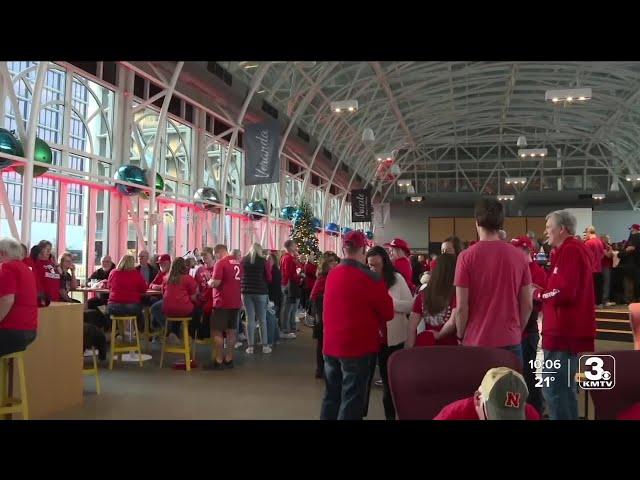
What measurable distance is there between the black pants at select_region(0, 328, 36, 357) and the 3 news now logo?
11.9 feet

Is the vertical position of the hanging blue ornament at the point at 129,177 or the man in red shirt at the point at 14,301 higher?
the hanging blue ornament at the point at 129,177

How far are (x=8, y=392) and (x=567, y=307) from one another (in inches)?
159

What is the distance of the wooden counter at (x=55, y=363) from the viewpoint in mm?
4527

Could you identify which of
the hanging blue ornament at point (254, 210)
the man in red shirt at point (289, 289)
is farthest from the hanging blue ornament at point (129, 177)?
the hanging blue ornament at point (254, 210)

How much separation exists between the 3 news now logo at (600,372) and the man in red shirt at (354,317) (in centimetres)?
134

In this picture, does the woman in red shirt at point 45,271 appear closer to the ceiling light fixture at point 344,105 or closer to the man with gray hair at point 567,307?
the man with gray hair at point 567,307

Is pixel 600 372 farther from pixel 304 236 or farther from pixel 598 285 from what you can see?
pixel 304 236

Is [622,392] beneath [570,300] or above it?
beneath

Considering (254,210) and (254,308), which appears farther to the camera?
(254,210)

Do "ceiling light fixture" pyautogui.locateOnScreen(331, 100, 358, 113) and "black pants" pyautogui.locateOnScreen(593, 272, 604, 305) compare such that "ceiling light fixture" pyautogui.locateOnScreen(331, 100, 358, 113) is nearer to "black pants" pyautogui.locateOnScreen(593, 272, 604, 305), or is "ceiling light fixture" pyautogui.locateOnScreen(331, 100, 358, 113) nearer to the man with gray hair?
"black pants" pyautogui.locateOnScreen(593, 272, 604, 305)

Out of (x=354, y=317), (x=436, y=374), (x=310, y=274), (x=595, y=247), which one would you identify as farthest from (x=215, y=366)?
(x=595, y=247)

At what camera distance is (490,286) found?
2.73 m
